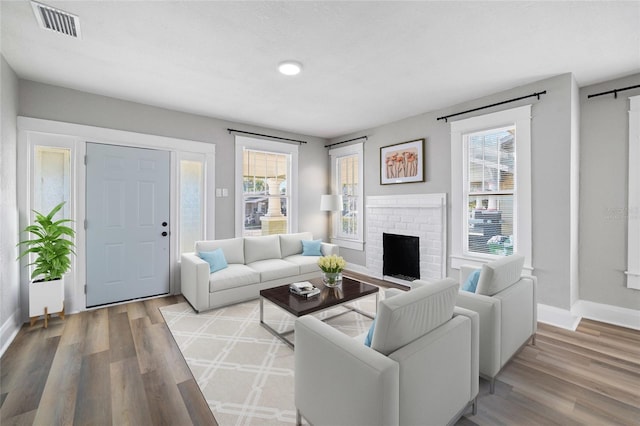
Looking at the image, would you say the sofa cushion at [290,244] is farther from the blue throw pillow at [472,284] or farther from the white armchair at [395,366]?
the white armchair at [395,366]

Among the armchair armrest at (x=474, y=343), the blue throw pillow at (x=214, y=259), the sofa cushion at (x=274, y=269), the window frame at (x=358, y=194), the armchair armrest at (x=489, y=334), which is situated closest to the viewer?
the armchair armrest at (x=474, y=343)

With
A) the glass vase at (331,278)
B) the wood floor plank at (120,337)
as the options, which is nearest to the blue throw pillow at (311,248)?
the glass vase at (331,278)

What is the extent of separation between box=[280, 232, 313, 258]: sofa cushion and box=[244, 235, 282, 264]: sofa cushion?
103 mm

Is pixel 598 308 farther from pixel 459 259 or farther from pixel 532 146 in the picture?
pixel 532 146

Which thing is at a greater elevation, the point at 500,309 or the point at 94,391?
the point at 500,309

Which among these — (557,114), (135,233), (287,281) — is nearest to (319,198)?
(287,281)

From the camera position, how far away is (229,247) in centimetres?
422

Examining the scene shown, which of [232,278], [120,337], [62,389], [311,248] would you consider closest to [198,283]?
[232,278]

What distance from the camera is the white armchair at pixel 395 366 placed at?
3.98 feet

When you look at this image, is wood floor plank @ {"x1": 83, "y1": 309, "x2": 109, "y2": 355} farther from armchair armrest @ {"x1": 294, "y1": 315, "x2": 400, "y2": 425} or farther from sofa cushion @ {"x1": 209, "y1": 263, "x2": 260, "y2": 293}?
armchair armrest @ {"x1": 294, "y1": 315, "x2": 400, "y2": 425}

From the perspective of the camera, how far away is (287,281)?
4164mm

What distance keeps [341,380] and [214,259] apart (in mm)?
2896

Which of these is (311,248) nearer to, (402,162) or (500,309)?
(402,162)

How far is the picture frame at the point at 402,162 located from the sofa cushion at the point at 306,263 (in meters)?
1.82
